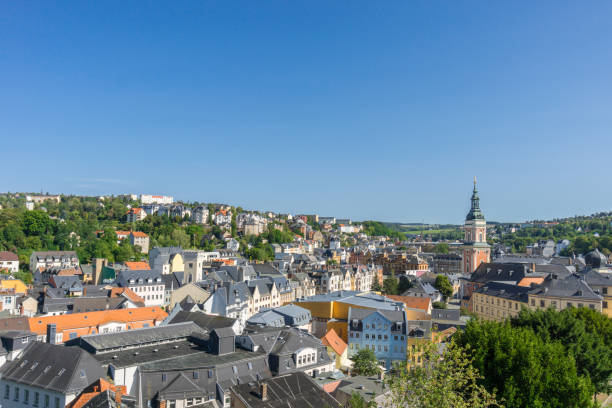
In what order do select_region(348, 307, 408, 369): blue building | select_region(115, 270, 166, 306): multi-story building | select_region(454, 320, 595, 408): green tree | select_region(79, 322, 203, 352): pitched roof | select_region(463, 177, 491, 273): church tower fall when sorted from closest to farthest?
select_region(454, 320, 595, 408): green tree < select_region(79, 322, 203, 352): pitched roof < select_region(348, 307, 408, 369): blue building < select_region(115, 270, 166, 306): multi-story building < select_region(463, 177, 491, 273): church tower

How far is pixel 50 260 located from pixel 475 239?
94572 mm

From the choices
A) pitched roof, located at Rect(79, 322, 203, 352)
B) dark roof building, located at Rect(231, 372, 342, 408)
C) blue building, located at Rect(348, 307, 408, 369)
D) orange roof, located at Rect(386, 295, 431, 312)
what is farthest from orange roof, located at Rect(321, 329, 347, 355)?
orange roof, located at Rect(386, 295, 431, 312)

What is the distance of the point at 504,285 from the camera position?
7056cm

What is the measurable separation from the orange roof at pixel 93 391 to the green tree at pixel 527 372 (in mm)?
20756

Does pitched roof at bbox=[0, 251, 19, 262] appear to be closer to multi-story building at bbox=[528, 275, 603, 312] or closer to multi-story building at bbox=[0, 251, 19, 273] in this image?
multi-story building at bbox=[0, 251, 19, 273]

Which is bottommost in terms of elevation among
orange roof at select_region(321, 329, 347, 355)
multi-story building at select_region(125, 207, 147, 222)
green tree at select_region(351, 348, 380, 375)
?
green tree at select_region(351, 348, 380, 375)

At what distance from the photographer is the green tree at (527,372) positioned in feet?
88.6

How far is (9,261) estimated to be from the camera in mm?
92250

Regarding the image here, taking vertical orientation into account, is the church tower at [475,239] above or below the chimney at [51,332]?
above

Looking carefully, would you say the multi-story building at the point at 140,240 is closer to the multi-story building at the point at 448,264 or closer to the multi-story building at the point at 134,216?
the multi-story building at the point at 134,216

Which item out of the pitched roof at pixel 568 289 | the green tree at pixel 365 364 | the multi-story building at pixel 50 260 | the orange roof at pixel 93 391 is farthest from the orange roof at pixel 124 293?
the pitched roof at pixel 568 289

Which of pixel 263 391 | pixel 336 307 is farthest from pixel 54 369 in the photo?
pixel 336 307

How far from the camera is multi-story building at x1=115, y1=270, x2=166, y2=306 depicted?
74688 mm

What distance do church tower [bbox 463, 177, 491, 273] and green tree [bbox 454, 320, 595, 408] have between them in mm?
87791
